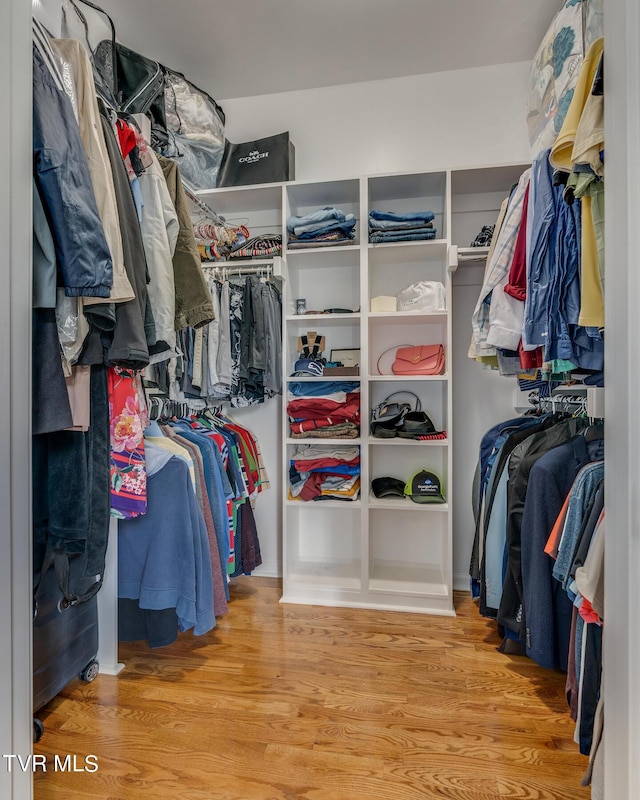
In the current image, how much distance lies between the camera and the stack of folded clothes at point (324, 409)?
2.50 metres

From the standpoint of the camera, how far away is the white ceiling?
2195 millimetres

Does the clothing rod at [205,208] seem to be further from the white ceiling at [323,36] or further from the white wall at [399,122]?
the white ceiling at [323,36]

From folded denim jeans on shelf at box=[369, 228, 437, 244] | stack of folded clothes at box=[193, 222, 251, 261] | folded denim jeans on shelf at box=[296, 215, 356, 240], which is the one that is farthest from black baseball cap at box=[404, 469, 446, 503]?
stack of folded clothes at box=[193, 222, 251, 261]

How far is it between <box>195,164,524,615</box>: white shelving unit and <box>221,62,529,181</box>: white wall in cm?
20

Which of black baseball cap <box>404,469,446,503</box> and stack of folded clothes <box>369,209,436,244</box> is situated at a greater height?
stack of folded clothes <box>369,209,436,244</box>

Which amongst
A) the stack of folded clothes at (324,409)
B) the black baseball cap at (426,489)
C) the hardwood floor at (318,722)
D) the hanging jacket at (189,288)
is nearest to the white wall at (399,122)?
the stack of folded clothes at (324,409)

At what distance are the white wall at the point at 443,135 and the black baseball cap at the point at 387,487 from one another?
0.37 m

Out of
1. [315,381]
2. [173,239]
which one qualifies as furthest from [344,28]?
[315,381]

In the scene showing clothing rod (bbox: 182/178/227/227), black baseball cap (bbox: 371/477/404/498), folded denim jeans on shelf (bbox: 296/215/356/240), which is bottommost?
black baseball cap (bbox: 371/477/404/498)

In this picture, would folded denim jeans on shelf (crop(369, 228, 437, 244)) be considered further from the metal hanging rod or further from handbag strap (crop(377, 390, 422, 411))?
handbag strap (crop(377, 390, 422, 411))

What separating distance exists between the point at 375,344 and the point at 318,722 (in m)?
1.85

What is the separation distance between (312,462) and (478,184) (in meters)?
1.69

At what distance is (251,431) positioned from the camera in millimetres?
2891
